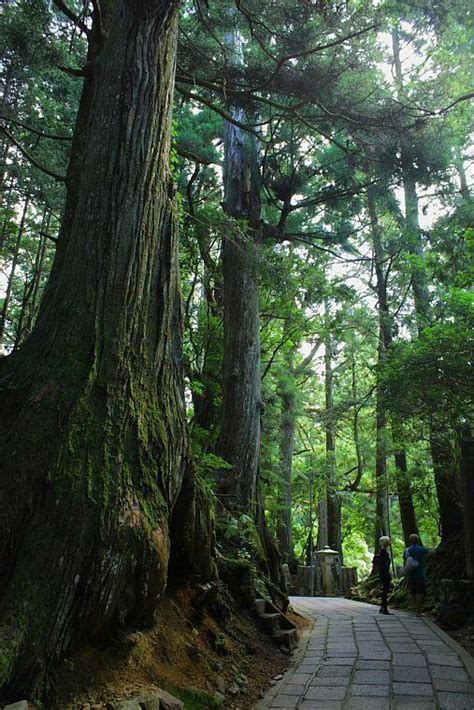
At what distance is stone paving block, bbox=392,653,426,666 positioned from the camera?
17.1 feet

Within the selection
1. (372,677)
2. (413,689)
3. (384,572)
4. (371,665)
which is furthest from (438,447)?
(413,689)

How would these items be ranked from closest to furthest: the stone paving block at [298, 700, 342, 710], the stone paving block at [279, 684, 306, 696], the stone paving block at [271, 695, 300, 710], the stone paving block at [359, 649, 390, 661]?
the stone paving block at [298, 700, 342, 710], the stone paving block at [271, 695, 300, 710], the stone paving block at [279, 684, 306, 696], the stone paving block at [359, 649, 390, 661]

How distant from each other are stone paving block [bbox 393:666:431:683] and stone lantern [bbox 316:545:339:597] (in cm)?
1115

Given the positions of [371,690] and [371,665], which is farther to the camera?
[371,665]

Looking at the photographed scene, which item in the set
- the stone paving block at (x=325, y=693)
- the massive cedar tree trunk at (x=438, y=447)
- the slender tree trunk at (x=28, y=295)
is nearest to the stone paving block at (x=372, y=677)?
the stone paving block at (x=325, y=693)

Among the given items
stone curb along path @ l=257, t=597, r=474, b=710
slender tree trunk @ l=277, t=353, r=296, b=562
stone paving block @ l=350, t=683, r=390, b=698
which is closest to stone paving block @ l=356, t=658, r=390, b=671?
stone curb along path @ l=257, t=597, r=474, b=710

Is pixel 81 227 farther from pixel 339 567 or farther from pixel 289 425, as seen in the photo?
pixel 289 425

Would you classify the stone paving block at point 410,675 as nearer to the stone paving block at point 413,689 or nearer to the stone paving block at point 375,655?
the stone paving block at point 413,689

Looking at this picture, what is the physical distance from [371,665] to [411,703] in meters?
1.25

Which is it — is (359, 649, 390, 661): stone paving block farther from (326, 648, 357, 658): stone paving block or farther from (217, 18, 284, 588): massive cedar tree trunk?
(217, 18, 284, 588): massive cedar tree trunk

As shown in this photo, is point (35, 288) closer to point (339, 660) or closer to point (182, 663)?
point (182, 663)

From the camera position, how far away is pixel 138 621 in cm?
352

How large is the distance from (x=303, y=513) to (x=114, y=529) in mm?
28340

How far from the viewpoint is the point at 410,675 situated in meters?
4.76
